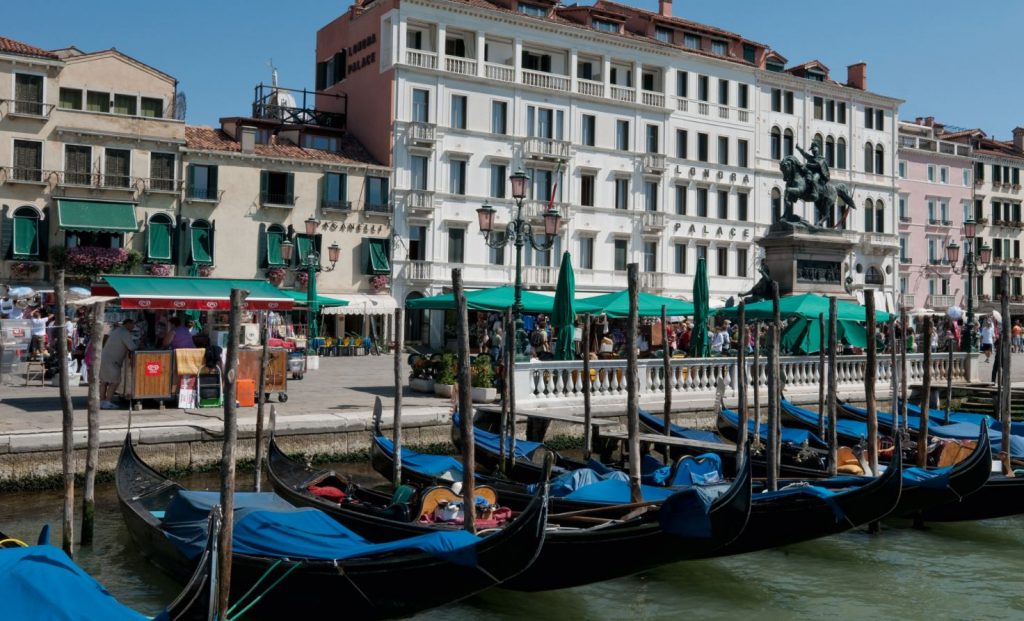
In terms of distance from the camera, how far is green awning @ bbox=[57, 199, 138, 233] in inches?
1145

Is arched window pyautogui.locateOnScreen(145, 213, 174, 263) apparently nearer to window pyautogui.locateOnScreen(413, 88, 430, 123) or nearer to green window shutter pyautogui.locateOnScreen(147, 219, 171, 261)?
green window shutter pyautogui.locateOnScreen(147, 219, 171, 261)

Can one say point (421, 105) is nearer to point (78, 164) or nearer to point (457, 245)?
point (457, 245)

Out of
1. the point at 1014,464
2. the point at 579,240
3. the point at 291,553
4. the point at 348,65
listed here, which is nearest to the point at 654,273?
the point at 579,240

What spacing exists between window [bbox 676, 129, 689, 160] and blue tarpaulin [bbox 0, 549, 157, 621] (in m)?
35.5

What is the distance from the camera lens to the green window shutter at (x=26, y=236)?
2848cm

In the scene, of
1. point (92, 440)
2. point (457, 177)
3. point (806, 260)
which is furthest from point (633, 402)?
point (457, 177)

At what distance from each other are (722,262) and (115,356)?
97.9 ft

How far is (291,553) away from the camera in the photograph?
753 centimetres

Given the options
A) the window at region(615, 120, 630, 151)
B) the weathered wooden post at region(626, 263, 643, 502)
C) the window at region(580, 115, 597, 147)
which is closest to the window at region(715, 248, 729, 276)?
the window at region(615, 120, 630, 151)

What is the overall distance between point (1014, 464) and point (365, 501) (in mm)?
8110

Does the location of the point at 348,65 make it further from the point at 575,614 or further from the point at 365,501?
the point at 575,614

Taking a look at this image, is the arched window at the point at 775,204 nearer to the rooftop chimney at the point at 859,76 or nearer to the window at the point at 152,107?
the rooftop chimney at the point at 859,76

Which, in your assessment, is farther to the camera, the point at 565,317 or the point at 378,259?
the point at 378,259

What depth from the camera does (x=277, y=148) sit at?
3328cm
